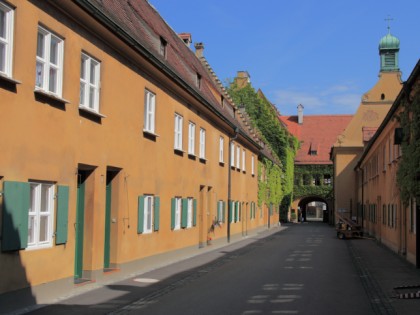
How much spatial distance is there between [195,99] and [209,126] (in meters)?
4.24

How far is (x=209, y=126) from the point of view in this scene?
26.4m

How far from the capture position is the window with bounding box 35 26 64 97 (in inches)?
423

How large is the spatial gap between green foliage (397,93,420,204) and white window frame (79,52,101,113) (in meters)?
8.73

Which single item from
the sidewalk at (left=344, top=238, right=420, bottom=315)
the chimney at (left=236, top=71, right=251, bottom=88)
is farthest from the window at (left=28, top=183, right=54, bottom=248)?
the chimney at (left=236, top=71, right=251, bottom=88)

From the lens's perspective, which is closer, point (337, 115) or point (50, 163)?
point (50, 163)

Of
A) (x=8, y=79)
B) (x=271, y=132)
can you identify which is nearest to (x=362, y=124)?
(x=271, y=132)

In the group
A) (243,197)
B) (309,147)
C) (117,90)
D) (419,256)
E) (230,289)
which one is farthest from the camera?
(309,147)

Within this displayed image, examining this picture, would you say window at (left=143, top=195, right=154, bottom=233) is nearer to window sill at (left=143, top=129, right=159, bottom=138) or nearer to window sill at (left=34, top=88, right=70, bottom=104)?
window sill at (left=143, top=129, right=159, bottom=138)

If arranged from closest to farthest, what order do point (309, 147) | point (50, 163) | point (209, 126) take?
1. point (50, 163)
2. point (209, 126)
3. point (309, 147)

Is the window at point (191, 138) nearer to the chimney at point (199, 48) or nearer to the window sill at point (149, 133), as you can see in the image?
the window sill at point (149, 133)

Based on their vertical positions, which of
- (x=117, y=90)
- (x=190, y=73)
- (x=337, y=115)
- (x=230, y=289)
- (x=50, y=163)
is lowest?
(x=230, y=289)

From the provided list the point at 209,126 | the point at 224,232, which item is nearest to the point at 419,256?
the point at 209,126

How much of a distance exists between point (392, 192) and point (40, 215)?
18.6 m

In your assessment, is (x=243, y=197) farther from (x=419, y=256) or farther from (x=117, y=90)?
(x=117, y=90)
